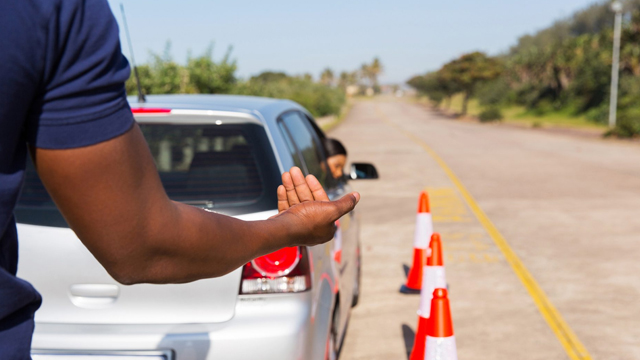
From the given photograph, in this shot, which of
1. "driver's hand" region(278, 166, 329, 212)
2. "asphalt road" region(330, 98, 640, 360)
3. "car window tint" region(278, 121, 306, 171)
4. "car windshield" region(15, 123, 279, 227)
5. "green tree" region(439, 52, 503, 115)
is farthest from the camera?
"green tree" region(439, 52, 503, 115)

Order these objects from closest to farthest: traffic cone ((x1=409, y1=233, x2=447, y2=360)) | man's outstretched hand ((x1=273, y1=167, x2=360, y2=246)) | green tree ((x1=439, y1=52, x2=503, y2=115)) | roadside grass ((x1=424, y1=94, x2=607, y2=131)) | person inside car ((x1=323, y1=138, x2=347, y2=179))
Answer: man's outstretched hand ((x1=273, y1=167, x2=360, y2=246)), traffic cone ((x1=409, y1=233, x2=447, y2=360)), person inside car ((x1=323, y1=138, x2=347, y2=179)), roadside grass ((x1=424, y1=94, x2=607, y2=131)), green tree ((x1=439, y1=52, x2=503, y2=115))

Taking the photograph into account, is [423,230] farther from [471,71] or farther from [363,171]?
[471,71]

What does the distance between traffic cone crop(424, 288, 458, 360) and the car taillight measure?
29.4 inches

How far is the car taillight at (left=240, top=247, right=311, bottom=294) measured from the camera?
9.61 ft

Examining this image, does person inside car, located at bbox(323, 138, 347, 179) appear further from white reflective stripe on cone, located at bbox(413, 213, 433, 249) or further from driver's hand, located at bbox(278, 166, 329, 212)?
driver's hand, located at bbox(278, 166, 329, 212)

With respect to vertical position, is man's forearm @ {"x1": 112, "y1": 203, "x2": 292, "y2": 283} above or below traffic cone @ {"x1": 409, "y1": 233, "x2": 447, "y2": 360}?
above


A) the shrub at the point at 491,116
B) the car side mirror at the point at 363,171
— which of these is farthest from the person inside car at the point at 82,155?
the shrub at the point at 491,116

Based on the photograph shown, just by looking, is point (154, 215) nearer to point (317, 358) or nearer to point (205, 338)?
point (205, 338)

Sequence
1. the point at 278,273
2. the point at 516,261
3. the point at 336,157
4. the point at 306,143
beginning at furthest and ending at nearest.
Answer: the point at 516,261 → the point at 336,157 → the point at 306,143 → the point at 278,273

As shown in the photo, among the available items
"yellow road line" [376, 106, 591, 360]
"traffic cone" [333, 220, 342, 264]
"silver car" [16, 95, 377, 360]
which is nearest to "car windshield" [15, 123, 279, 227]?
"silver car" [16, 95, 377, 360]

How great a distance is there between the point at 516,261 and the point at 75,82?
22.7 feet

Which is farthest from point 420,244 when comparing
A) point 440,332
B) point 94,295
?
point 94,295

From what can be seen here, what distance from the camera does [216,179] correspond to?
3369 millimetres

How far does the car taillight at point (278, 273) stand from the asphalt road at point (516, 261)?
75.5 inches
